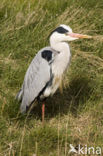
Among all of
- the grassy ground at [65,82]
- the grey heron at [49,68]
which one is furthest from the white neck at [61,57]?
the grassy ground at [65,82]

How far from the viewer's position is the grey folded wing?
12.6 ft

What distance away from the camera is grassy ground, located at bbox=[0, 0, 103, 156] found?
346 centimetres

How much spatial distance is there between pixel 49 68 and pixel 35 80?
0.21 metres

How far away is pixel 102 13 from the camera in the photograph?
217 inches

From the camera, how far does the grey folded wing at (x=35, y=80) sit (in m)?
3.84

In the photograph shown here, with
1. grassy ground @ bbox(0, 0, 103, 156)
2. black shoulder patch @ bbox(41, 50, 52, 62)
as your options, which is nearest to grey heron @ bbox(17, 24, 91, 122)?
black shoulder patch @ bbox(41, 50, 52, 62)

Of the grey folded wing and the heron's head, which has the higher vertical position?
the heron's head

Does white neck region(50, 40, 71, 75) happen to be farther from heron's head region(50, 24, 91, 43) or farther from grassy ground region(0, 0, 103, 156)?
grassy ground region(0, 0, 103, 156)

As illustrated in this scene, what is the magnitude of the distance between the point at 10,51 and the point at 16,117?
4.53ft

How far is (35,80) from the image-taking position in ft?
12.9

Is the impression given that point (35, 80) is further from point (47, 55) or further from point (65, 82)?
point (65, 82)

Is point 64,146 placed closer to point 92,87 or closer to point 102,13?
point 92,87

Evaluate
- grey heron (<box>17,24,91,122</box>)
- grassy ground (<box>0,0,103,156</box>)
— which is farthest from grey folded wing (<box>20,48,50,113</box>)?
grassy ground (<box>0,0,103,156</box>)

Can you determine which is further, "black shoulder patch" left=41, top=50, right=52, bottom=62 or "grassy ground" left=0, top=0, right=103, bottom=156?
"black shoulder patch" left=41, top=50, right=52, bottom=62
